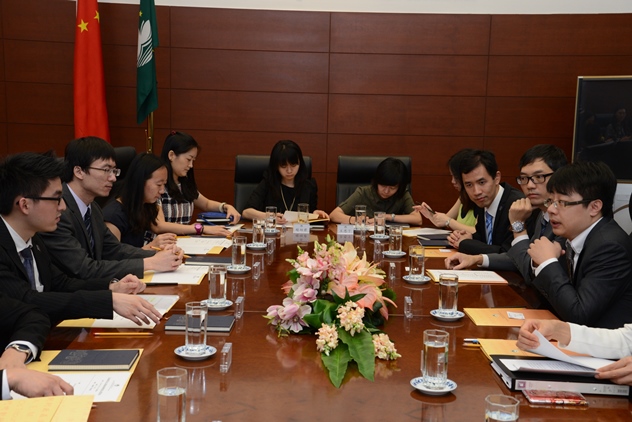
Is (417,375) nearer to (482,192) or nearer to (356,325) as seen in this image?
(356,325)

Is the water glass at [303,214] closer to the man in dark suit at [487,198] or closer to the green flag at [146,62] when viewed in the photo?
the man in dark suit at [487,198]

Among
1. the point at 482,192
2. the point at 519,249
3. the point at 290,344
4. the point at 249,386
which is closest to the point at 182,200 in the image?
the point at 482,192

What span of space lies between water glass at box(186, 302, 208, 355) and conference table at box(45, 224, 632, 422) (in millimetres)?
47

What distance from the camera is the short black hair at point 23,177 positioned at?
2279mm

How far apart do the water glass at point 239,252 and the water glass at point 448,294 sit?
3.07 ft

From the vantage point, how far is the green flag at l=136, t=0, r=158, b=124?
577 cm

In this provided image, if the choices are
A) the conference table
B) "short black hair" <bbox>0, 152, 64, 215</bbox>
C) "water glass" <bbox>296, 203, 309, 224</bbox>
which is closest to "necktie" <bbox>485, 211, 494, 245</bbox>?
"water glass" <bbox>296, 203, 309, 224</bbox>

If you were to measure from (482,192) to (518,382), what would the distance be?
2.27m

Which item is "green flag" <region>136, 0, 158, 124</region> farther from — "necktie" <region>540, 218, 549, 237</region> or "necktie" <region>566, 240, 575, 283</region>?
"necktie" <region>566, 240, 575, 283</region>

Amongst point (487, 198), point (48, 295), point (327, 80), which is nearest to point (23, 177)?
point (48, 295)

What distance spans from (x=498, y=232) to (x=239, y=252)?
5.12ft

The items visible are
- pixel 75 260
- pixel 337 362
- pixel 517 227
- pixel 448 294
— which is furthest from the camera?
pixel 517 227

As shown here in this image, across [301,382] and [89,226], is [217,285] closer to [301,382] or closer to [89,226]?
[301,382]

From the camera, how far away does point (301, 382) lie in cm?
170
